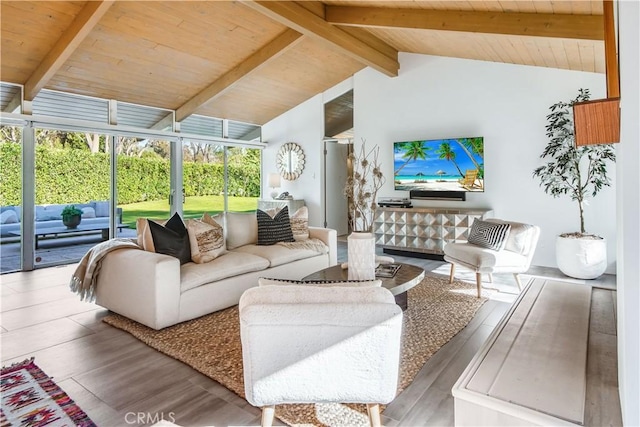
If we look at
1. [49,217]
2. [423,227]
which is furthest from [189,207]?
[423,227]

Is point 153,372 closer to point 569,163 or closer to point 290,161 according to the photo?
point 569,163

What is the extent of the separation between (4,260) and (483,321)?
632 centimetres

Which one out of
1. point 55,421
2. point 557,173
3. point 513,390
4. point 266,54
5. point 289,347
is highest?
point 266,54

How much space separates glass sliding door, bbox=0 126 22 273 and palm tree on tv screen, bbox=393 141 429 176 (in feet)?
18.6

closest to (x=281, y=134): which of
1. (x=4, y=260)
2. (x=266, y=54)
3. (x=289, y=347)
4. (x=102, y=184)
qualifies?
(x=266, y=54)

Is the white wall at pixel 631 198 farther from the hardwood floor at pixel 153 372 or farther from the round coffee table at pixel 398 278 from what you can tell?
the round coffee table at pixel 398 278

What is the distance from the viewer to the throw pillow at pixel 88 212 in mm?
5867

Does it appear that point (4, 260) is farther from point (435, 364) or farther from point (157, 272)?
point (435, 364)

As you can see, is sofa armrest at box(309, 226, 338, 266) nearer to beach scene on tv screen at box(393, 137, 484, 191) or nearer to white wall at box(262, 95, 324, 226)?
beach scene on tv screen at box(393, 137, 484, 191)

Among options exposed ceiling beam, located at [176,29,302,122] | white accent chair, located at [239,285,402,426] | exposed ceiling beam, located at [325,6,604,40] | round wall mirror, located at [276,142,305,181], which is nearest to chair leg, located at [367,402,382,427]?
white accent chair, located at [239,285,402,426]

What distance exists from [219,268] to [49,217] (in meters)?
3.77

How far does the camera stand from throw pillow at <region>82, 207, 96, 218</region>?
587cm

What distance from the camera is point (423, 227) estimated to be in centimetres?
579

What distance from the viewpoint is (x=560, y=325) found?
211 centimetres
